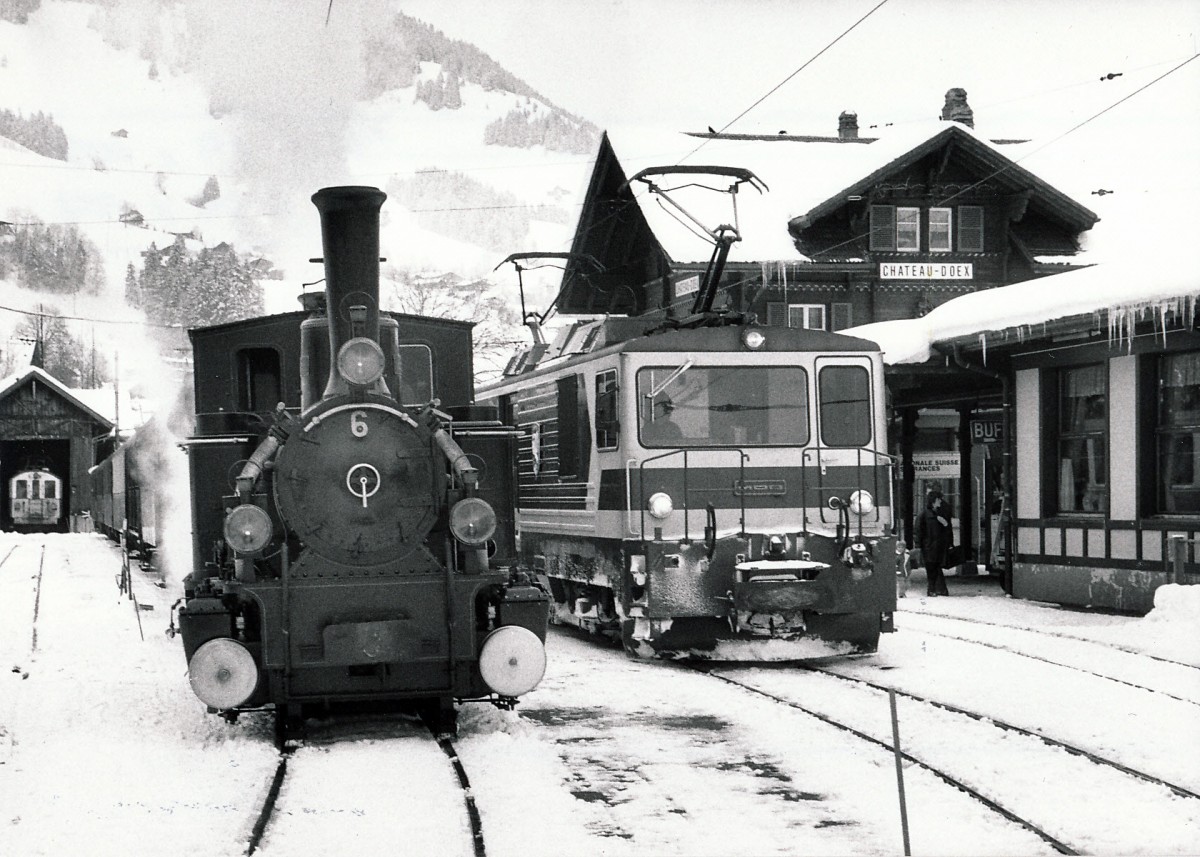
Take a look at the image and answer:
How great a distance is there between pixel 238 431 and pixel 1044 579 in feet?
36.2

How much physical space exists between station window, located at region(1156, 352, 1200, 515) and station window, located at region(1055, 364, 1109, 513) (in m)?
0.72

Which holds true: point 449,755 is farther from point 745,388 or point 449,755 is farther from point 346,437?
point 745,388

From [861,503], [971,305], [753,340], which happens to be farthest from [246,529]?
[971,305]

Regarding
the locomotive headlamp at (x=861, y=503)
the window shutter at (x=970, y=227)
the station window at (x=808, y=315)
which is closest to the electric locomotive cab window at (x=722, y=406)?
the locomotive headlamp at (x=861, y=503)

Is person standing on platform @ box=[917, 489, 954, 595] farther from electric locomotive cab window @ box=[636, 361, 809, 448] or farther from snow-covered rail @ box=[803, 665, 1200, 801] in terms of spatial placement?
snow-covered rail @ box=[803, 665, 1200, 801]

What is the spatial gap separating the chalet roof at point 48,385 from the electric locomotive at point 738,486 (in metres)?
48.3

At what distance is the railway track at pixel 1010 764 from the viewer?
6.39 metres

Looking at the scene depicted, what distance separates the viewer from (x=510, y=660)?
851cm

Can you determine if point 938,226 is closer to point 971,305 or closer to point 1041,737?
point 971,305

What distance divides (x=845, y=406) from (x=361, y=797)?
6.19 meters

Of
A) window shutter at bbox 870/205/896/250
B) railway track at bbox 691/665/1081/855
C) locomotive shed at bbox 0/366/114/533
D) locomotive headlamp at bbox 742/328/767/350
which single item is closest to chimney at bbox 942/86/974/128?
window shutter at bbox 870/205/896/250

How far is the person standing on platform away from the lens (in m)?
18.6

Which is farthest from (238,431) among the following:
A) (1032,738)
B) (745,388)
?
(1032,738)

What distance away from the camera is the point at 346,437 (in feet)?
27.3
